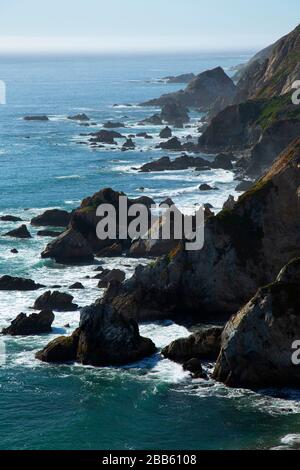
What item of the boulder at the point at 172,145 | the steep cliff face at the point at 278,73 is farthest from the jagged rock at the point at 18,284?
the steep cliff face at the point at 278,73

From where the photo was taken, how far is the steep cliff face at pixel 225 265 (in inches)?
2699

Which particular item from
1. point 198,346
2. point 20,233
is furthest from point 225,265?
point 20,233

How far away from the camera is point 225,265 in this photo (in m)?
68.9

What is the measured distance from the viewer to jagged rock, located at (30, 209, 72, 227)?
102438 millimetres

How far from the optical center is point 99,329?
59531mm

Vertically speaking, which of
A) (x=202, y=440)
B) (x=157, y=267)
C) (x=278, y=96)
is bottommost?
(x=202, y=440)

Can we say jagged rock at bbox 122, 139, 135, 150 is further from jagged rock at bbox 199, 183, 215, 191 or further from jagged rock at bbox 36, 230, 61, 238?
jagged rock at bbox 36, 230, 61, 238

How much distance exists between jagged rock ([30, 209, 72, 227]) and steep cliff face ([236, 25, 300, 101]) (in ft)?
233

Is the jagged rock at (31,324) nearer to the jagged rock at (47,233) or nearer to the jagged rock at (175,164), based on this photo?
the jagged rock at (47,233)

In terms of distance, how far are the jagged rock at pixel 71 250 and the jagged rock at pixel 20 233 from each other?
31.1ft

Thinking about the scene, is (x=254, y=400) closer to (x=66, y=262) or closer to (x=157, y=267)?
(x=157, y=267)

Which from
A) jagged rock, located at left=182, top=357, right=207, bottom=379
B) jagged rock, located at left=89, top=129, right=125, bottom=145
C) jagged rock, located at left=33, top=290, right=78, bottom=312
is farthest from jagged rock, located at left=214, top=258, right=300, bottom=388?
jagged rock, located at left=89, top=129, right=125, bottom=145
